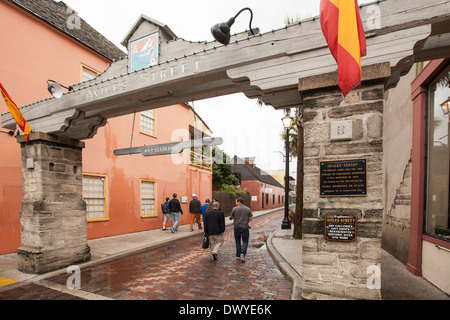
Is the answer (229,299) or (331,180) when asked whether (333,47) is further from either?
(229,299)

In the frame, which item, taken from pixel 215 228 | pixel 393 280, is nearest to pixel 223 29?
pixel 215 228

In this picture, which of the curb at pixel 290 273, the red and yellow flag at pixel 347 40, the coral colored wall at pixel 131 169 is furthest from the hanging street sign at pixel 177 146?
the coral colored wall at pixel 131 169

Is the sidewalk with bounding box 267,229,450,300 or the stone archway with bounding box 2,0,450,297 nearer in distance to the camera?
the stone archway with bounding box 2,0,450,297

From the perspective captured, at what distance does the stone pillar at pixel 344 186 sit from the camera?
108 inches

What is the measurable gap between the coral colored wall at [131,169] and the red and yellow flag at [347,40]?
9.39m

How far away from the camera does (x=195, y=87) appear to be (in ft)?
15.4

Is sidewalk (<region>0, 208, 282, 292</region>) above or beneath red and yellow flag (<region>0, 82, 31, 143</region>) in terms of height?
beneath

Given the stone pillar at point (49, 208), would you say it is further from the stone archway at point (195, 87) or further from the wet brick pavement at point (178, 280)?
the wet brick pavement at point (178, 280)

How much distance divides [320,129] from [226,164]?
843 inches

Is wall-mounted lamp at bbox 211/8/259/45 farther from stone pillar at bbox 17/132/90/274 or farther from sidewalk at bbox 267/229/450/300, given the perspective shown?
stone pillar at bbox 17/132/90/274

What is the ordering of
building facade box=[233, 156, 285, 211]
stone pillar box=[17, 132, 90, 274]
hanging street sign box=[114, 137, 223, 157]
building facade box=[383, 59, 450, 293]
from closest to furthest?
building facade box=[383, 59, 450, 293] < hanging street sign box=[114, 137, 223, 157] < stone pillar box=[17, 132, 90, 274] < building facade box=[233, 156, 285, 211]

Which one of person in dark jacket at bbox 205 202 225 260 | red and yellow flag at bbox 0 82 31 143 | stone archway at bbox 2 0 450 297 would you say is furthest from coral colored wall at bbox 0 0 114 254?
person in dark jacket at bbox 205 202 225 260

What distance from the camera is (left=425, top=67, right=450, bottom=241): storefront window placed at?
464cm

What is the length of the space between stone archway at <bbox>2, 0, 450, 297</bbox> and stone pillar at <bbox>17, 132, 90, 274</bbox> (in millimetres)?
22
